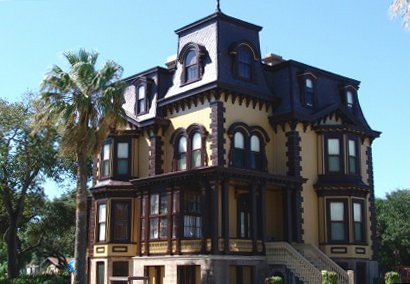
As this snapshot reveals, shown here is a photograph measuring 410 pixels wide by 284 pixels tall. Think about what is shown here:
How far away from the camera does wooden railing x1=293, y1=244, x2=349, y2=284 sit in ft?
98.6

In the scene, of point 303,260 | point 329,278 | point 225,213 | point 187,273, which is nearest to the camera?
point 329,278

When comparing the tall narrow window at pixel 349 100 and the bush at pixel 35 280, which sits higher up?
the tall narrow window at pixel 349 100

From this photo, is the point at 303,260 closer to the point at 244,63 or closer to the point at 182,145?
the point at 182,145

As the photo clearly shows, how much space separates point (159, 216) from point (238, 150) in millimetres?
5116

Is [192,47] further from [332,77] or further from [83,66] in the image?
[332,77]

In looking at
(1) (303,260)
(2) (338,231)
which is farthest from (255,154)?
(1) (303,260)

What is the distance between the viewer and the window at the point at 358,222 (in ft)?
113

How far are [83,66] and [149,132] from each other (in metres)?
6.81

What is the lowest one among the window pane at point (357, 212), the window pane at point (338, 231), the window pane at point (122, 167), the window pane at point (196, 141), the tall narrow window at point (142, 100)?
the window pane at point (338, 231)

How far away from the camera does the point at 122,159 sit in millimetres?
36969

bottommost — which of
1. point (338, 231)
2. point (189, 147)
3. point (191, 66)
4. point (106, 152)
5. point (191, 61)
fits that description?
point (338, 231)

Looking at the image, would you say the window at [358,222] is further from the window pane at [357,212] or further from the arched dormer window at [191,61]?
the arched dormer window at [191,61]

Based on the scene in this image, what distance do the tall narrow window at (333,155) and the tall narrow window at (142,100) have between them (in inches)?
414

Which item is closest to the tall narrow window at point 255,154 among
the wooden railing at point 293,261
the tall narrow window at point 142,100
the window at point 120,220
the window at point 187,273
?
the wooden railing at point 293,261
